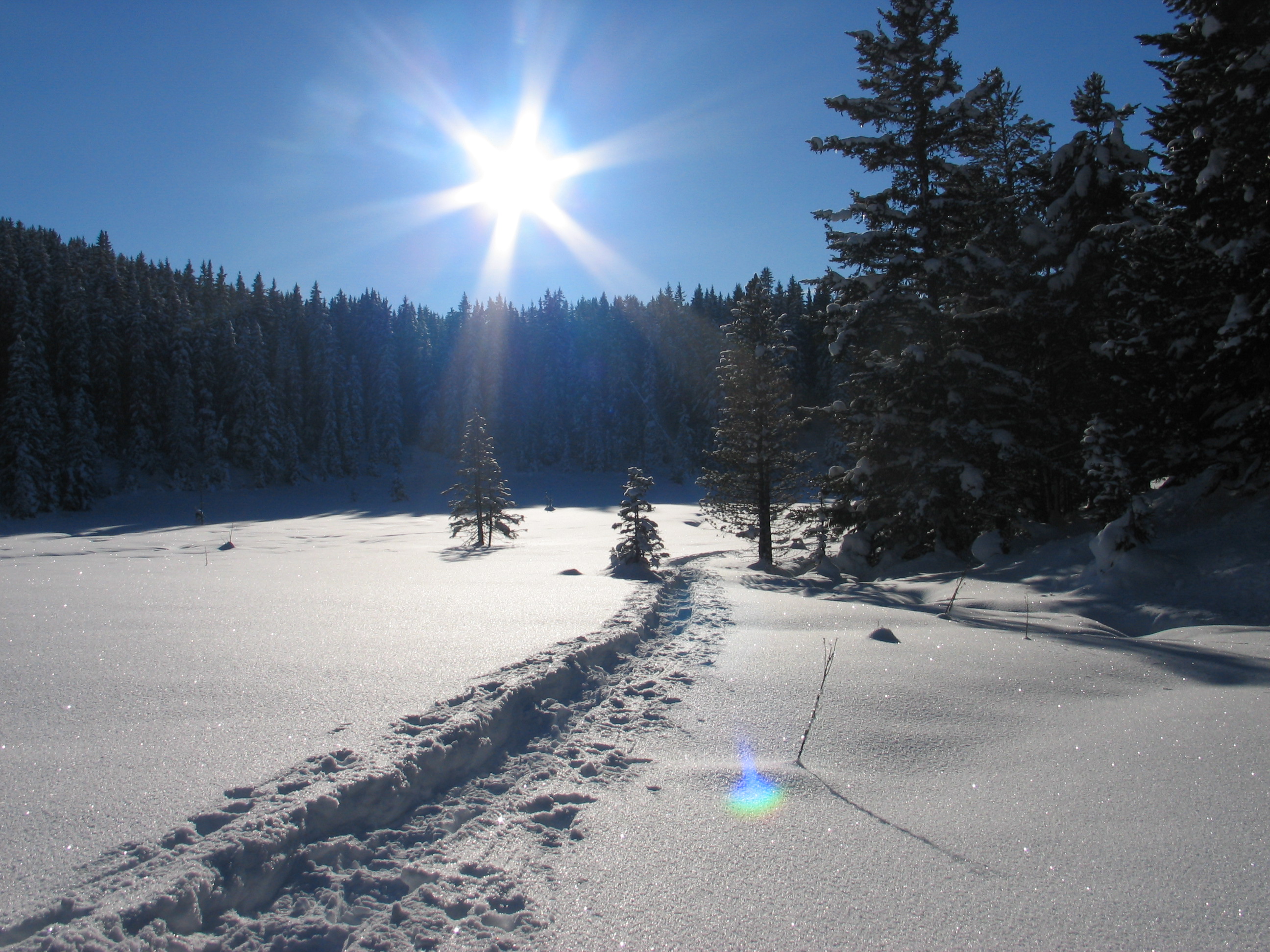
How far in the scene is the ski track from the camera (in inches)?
70.9

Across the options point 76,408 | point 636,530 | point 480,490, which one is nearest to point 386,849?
point 636,530

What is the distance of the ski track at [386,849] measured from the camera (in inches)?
70.9

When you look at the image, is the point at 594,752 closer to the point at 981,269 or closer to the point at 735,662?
the point at 735,662

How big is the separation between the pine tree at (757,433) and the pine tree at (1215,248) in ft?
29.1

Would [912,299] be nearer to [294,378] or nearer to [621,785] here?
[621,785]

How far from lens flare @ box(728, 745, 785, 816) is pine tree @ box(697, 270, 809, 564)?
1512 cm

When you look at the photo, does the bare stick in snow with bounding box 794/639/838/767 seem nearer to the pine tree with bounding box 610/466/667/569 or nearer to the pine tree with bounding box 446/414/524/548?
the pine tree with bounding box 610/466/667/569

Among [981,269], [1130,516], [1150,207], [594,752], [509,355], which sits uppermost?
[509,355]

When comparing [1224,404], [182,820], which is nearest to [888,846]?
[182,820]

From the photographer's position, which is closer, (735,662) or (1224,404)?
(735,662)

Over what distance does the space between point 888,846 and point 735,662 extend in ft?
8.43

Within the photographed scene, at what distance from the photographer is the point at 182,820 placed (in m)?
2.19

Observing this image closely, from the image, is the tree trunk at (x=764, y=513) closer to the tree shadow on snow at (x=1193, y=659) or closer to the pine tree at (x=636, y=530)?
the pine tree at (x=636, y=530)

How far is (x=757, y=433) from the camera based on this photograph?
18.3 m
